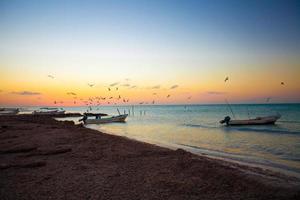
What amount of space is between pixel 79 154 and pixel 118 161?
2703 mm

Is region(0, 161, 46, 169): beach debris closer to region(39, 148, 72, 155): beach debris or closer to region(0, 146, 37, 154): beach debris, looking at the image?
region(39, 148, 72, 155): beach debris

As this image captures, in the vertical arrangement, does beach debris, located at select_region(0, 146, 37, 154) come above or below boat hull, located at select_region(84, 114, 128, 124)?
above

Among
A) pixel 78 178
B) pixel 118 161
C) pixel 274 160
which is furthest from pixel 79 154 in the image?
pixel 274 160

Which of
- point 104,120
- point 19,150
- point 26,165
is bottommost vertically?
point 104,120

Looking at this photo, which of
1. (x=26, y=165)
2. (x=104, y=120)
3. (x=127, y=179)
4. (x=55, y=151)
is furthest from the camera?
(x=104, y=120)

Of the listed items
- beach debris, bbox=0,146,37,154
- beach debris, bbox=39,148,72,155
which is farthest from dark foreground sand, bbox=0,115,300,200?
beach debris, bbox=0,146,37,154

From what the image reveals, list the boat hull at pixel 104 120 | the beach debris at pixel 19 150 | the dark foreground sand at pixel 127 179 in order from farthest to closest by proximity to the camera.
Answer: the boat hull at pixel 104 120 < the beach debris at pixel 19 150 < the dark foreground sand at pixel 127 179

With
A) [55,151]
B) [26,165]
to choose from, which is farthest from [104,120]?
[26,165]

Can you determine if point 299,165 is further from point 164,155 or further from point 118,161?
point 118,161

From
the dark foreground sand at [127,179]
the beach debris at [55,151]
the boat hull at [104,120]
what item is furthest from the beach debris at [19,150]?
the boat hull at [104,120]

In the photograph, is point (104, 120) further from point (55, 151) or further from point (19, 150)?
point (55, 151)

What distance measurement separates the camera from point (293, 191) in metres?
7.93

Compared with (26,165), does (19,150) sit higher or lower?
higher

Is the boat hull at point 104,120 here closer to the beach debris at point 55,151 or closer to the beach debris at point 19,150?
the beach debris at point 19,150
